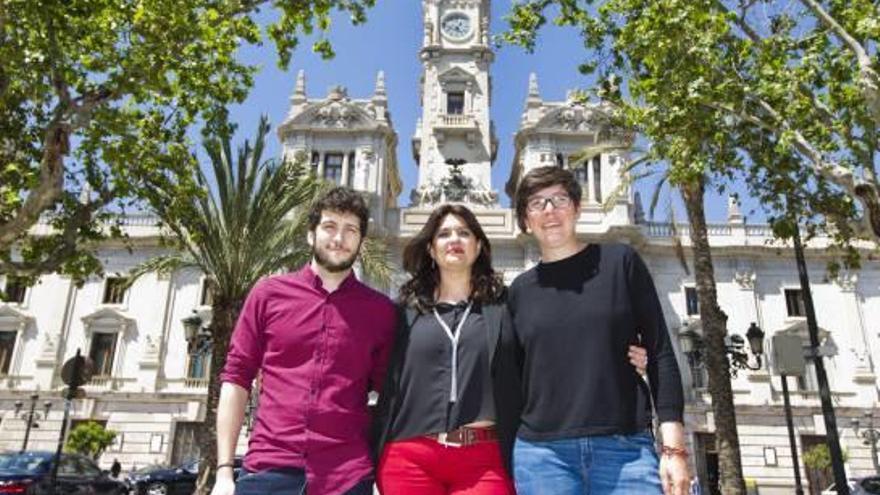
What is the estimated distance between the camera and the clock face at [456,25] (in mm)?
38219

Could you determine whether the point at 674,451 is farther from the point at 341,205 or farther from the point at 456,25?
the point at 456,25

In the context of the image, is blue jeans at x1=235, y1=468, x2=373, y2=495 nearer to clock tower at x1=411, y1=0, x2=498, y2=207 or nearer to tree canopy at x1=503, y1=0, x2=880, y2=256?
tree canopy at x1=503, y1=0, x2=880, y2=256

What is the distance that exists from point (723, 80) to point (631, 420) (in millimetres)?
10319

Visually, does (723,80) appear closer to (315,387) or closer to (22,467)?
(315,387)

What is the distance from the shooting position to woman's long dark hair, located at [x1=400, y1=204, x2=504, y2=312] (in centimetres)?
361

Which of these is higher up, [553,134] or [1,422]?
[553,134]

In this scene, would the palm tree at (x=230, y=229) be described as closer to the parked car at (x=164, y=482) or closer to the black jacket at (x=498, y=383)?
the parked car at (x=164, y=482)

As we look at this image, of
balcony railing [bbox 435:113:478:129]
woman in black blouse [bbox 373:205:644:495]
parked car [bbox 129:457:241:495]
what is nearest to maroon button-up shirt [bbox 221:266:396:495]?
woman in black blouse [bbox 373:205:644:495]

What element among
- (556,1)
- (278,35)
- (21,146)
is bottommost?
(21,146)

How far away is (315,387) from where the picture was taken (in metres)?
3.27

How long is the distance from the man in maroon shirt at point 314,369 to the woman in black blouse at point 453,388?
15cm

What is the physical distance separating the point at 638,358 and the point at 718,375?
11736mm

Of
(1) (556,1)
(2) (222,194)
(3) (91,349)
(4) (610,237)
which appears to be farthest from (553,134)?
(3) (91,349)

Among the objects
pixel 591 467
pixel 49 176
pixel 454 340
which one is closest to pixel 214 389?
pixel 49 176
